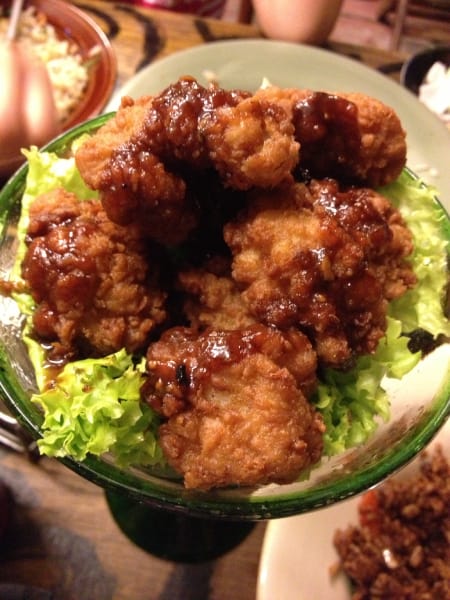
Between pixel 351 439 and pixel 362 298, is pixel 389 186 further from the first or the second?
pixel 351 439

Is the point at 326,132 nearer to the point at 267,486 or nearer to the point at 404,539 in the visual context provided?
the point at 267,486

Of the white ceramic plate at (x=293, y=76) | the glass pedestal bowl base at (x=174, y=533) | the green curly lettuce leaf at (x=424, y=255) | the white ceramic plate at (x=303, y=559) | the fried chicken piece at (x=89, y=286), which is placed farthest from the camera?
the white ceramic plate at (x=293, y=76)

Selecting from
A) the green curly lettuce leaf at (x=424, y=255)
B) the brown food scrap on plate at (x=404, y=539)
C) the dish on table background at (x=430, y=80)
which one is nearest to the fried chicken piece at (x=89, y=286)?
the green curly lettuce leaf at (x=424, y=255)

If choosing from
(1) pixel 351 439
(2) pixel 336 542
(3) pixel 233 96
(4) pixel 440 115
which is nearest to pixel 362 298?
(1) pixel 351 439

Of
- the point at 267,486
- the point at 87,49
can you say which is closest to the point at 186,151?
the point at 267,486

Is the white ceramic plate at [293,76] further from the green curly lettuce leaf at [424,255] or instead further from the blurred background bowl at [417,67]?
the green curly lettuce leaf at [424,255]

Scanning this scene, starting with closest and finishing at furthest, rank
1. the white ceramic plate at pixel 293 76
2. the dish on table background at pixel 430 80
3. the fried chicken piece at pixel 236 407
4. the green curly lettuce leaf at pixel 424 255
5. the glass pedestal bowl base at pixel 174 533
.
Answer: the fried chicken piece at pixel 236 407 < the green curly lettuce leaf at pixel 424 255 < the glass pedestal bowl base at pixel 174 533 < the white ceramic plate at pixel 293 76 < the dish on table background at pixel 430 80

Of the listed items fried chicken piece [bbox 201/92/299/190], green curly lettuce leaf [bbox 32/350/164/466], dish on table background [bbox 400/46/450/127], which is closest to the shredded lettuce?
green curly lettuce leaf [bbox 32/350/164/466]

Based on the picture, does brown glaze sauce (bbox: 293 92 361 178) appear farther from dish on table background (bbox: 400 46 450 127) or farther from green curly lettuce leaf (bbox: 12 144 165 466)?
dish on table background (bbox: 400 46 450 127)
